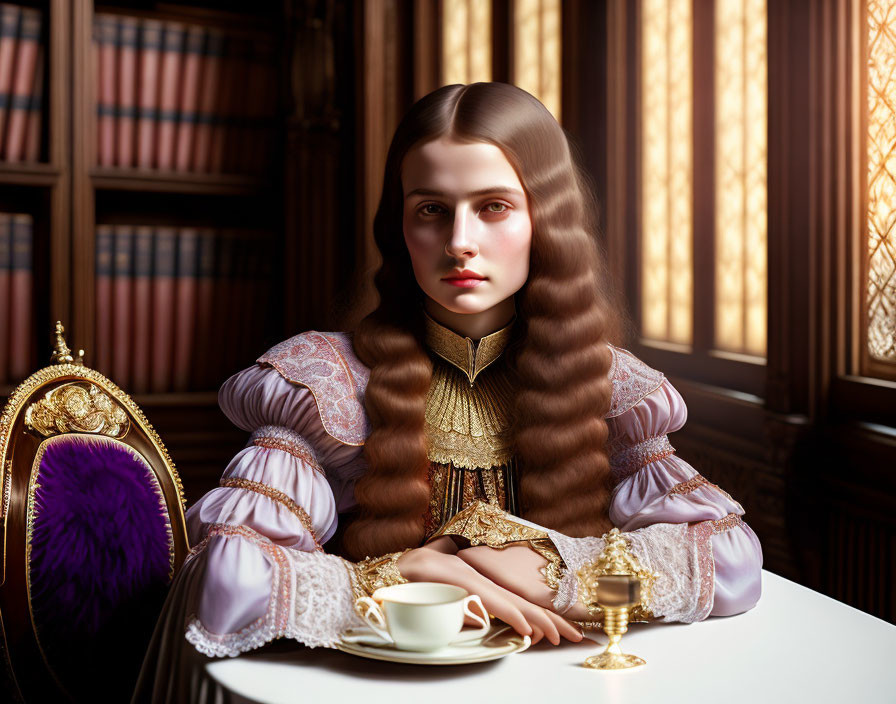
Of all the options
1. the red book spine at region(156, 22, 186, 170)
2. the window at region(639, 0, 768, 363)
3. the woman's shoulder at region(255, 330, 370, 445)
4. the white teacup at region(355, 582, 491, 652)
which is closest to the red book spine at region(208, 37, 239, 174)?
the red book spine at region(156, 22, 186, 170)

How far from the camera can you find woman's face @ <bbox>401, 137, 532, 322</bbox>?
45.0 inches

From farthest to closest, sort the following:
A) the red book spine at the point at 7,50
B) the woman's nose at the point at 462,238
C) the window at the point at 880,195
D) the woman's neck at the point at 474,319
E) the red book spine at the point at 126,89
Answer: the red book spine at the point at 126,89 → the red book spine at the point at 7,50 → the window at the point at 880,195 → the woman's neck at the point at 474,319 → the woman's nose at the point at 462,238

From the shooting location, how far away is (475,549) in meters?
1.06

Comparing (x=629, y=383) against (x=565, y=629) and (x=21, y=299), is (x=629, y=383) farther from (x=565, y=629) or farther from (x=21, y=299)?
(x=21, y=299)

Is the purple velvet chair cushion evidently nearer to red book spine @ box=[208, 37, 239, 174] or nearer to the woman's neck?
the woman's neck

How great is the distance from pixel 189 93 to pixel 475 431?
1.75 m

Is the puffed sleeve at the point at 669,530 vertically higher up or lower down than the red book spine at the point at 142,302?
lower down

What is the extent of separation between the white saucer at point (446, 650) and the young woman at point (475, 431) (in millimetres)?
30

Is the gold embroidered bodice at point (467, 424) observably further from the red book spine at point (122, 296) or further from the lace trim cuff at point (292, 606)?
the red book spine at point (122, 296)

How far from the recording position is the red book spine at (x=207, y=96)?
8.48 feet

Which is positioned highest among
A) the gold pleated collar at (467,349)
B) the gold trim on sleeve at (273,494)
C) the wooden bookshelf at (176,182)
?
the wooden bookshelf at (176,182)

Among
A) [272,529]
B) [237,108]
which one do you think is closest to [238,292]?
[237,108]

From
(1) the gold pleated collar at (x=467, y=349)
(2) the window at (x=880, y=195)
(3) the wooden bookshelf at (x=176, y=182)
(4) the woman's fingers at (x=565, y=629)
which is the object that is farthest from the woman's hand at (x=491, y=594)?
(3) the wooden bookshelf at (x=176, y=182)

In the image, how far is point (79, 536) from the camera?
1.23 metres
